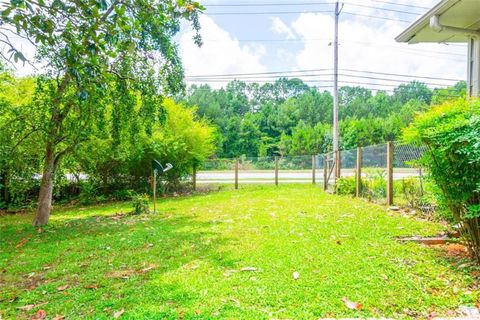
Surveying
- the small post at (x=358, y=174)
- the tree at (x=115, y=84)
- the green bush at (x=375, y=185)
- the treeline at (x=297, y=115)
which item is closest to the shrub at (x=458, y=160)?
the tree at (x=115, y=84)

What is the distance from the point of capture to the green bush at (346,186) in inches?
369

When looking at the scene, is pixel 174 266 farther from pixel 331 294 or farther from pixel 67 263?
pixel 331 294

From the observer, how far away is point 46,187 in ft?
22.9

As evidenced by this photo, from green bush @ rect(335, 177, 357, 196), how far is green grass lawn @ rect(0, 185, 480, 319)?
3.20 meters

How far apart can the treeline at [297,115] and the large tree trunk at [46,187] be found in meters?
20.7

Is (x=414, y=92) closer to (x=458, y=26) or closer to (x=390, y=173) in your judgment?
(x=458, y=26)

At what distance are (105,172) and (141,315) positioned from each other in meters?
10.0

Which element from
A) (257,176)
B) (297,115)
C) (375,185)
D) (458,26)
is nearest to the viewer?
(458,26)

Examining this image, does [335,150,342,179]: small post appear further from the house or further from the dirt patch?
the dirt patch

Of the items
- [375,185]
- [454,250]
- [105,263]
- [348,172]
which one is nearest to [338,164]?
[348,172]

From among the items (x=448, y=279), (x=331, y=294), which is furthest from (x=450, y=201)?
(x=331, y=294)

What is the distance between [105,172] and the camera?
1168 cm

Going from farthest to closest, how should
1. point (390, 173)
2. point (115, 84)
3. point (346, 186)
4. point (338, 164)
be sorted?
point (338, 164) < point (346, 186) < point (390, 173) < point (115, 84)

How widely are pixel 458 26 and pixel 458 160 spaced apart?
456 centimetres
